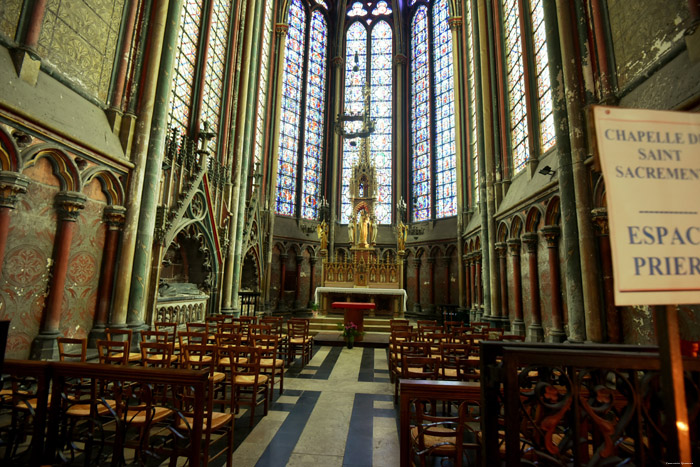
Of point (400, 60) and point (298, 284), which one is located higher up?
point (400, 60)

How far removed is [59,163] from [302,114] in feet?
48.7

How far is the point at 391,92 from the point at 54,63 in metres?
17.3

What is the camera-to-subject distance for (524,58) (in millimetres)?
9562

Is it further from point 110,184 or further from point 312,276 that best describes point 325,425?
point 312,276

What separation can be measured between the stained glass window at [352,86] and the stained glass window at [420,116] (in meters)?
2.95

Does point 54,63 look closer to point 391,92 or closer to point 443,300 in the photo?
point 443,300

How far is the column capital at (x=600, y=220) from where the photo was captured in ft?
18.3

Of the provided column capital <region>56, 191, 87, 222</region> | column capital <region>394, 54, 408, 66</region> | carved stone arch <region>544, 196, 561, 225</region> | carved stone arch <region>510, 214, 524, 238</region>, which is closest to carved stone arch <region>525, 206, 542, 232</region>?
carved stone arch <region>510, 214, 524, 238</region>

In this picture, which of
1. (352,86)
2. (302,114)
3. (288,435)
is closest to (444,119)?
(352,86)

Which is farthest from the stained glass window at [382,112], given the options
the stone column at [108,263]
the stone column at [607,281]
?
the stone column at [108,263]

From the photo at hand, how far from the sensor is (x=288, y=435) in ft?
11.7

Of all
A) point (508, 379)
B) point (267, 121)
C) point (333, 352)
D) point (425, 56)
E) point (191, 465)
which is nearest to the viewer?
point (508, 379)

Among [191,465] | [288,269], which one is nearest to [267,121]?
[288,269]

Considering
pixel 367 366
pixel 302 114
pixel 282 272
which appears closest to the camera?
pixel 367 366
